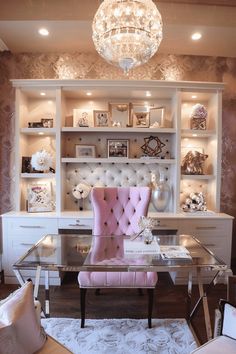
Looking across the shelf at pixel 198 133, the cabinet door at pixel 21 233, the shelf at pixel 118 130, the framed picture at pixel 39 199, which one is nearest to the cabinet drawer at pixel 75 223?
the cabinet door at pixel 21 233

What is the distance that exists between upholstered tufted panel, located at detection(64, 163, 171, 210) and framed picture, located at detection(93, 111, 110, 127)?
52cm

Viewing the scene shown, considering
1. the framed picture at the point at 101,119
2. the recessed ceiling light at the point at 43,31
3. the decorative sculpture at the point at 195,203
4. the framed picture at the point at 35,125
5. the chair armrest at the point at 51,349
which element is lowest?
the chair armrest at the point at 51,349

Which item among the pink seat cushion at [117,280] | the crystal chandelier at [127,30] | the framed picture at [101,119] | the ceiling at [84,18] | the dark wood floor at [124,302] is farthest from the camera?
the framed picture at [101,119]

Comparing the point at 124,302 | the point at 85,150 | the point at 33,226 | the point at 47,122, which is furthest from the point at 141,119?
the point at 124,302

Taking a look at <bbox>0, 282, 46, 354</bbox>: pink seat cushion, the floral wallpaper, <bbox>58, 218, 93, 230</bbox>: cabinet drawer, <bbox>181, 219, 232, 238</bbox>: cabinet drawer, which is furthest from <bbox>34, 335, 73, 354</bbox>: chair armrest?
the floral wallpaper

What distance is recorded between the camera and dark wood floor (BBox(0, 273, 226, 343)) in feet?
7.51

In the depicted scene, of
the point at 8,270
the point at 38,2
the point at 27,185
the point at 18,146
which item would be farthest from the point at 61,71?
the point at 8,270

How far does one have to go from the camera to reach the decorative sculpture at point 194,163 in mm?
3191

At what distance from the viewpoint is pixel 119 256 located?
5.79 ft

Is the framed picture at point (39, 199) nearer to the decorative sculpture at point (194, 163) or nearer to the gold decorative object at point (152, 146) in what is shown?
the gold decorative object at point (152, 146)

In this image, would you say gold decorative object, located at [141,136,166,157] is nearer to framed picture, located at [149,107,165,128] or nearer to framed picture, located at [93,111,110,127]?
framed picture, located at [149,107,165,128]

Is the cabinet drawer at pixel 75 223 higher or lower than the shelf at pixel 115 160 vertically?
lower

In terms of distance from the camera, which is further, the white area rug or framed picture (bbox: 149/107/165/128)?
framed picture (bbox: 149/107/165/128)

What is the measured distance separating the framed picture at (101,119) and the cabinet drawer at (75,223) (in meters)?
1.23
